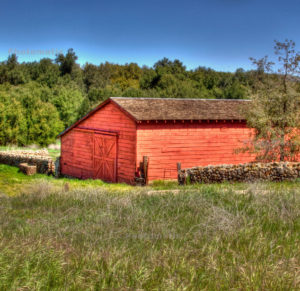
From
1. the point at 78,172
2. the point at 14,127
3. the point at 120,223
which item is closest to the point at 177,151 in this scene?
the point at 78,172

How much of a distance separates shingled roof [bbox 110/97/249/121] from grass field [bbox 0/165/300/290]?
469 inches

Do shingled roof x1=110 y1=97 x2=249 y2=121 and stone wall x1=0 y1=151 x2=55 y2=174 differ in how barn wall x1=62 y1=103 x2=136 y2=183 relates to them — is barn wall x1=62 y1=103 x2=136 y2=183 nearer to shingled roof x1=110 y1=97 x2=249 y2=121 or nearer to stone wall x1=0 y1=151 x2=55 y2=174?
shingled roof x1=110 y1=97 x2=249 y2=121

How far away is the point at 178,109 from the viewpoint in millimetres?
22609

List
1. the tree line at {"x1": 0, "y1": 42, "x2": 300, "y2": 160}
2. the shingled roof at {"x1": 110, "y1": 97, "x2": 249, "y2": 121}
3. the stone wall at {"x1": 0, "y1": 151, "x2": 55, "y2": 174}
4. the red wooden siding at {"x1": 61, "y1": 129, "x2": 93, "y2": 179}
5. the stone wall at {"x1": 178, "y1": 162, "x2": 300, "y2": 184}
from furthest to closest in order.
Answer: the tree line at {"x1": 0, "y1": 42, "x2": 300, "y2": 160} < the stone wall at {"x1": 0, "y1": 151, "x2": 55, "y2": 174} < the red wooden siding at {"x1": 61, "y1": 129, "x2": 93, "y2": 179} < the shingled roof at {"x1": 110, "y1": 97, "x2": 249, "y2": 121} < the stone wall at {"x1": 178, "y1": 162, "x2": 300, "y2": 184}

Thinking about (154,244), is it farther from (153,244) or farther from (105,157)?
(105,157)


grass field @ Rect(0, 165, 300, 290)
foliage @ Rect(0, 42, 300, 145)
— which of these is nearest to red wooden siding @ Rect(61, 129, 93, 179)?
grass field @ Rect(0, 165, 300, 290)

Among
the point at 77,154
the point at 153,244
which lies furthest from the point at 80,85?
the point at 153,244

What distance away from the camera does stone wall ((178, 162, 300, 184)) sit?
52.0ft

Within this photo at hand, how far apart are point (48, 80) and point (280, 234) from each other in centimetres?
6829

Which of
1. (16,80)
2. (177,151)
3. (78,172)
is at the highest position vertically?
(16,80)

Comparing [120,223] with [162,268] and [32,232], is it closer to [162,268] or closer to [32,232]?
[32,232]

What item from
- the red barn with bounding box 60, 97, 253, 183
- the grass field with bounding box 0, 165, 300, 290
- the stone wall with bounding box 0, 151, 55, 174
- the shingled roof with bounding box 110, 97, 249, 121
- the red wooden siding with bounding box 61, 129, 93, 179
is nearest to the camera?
the grass field with bounding box 0, 165, 300, 290

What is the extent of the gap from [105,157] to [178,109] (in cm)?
501

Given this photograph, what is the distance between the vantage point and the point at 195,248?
6094 millimetres
